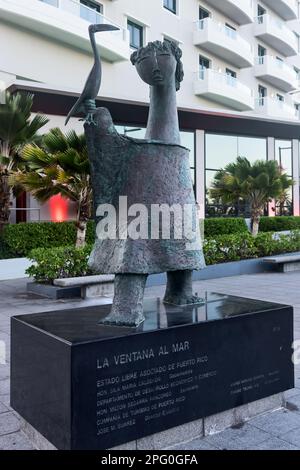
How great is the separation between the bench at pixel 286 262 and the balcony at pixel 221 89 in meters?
A: 13.5

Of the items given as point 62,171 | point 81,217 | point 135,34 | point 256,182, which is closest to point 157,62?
point 62,171

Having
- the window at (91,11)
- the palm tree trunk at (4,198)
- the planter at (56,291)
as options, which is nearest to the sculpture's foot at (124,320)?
the planter at (56,291)

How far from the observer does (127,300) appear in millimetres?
3438

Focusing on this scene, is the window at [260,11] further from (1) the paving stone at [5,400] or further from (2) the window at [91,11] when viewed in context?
(1) the paving stone at [5,400]

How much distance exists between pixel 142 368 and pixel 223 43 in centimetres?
2563

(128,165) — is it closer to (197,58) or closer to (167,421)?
(167,421)

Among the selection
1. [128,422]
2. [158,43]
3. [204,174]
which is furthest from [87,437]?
[204,174]

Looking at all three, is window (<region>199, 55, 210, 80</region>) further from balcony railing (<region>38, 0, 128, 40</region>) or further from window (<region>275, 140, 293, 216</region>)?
balcony railing (<region>38, 0, 128, 40</region>)

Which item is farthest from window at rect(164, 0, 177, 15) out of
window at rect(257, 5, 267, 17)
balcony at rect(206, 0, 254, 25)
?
window at rect(257, 5, 267, 17)

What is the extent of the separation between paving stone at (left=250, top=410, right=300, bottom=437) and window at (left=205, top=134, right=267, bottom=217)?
19089mm

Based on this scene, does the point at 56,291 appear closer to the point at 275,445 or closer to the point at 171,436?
the point at 171,436

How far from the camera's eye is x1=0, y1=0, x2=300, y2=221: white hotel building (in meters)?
16.8

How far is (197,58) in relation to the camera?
25.5m

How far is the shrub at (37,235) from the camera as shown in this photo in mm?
13477
